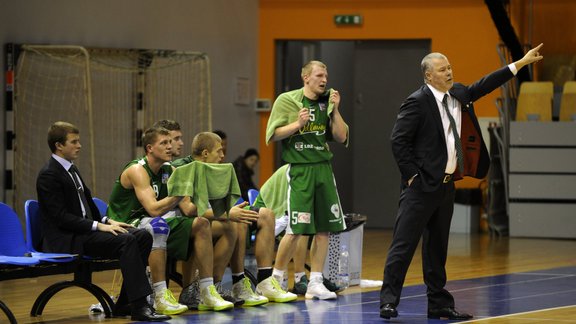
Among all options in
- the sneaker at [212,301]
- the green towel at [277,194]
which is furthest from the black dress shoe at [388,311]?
the green towel at [277,194]

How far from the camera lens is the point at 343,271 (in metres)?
8.37

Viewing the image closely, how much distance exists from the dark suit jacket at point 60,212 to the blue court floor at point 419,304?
2.62ft

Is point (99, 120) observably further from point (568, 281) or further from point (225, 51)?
point (568, 281)

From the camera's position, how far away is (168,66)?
12.4 metres

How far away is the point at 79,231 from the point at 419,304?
2306 mm

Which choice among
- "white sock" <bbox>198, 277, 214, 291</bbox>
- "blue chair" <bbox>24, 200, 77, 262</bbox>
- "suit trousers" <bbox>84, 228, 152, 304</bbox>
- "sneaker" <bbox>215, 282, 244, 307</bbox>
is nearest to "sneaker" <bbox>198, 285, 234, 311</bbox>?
"white sock" <bbox>198, 277, 214, 291</bbox>

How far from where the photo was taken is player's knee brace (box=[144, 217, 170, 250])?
684cm

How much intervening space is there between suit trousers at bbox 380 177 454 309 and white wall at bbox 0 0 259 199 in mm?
4880

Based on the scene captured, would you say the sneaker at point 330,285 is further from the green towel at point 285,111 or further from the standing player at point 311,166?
the green towel at point 285,111

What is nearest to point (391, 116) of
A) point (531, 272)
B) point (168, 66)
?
point (168, 66)

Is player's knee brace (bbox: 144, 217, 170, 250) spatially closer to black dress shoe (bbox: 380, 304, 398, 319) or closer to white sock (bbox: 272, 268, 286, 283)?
white sock (bbox: 272, 268, 286, 283)

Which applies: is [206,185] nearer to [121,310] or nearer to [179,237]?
[179,237]

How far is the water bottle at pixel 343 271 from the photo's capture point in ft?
27.4

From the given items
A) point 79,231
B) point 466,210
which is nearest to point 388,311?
point 79,231
